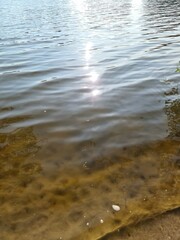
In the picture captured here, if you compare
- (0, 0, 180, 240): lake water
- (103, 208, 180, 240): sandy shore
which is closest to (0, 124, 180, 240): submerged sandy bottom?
(0, 0, 180, 240): lake water

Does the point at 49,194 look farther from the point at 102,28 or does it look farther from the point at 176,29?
the point at 102,28

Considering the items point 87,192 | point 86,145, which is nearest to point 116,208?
point 87,192

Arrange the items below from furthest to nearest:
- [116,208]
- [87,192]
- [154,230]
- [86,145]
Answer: [86,145]
[87,192]
[116,208]
[154,230]

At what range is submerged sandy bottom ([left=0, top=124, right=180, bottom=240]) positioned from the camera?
4418 mm

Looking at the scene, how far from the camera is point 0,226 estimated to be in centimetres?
445

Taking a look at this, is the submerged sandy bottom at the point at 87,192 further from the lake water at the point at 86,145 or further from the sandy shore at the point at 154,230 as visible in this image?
the sandy shore at the point at 154,230

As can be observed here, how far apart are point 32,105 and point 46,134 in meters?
2.23

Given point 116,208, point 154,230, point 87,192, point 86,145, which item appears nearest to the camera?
point 154,230


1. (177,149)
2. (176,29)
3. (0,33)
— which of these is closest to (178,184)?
(177,149)

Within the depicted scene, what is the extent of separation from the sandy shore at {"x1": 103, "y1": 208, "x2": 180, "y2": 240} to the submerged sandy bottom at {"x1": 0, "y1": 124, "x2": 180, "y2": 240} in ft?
0.45

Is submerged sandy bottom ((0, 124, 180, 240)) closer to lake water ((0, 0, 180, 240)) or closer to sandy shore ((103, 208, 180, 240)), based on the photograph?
lake water ((0, 0, 180, 240))

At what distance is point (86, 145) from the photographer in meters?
6.74

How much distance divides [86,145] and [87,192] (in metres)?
1.75

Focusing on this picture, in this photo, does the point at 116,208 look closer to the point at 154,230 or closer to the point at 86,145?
the point at 154,230
